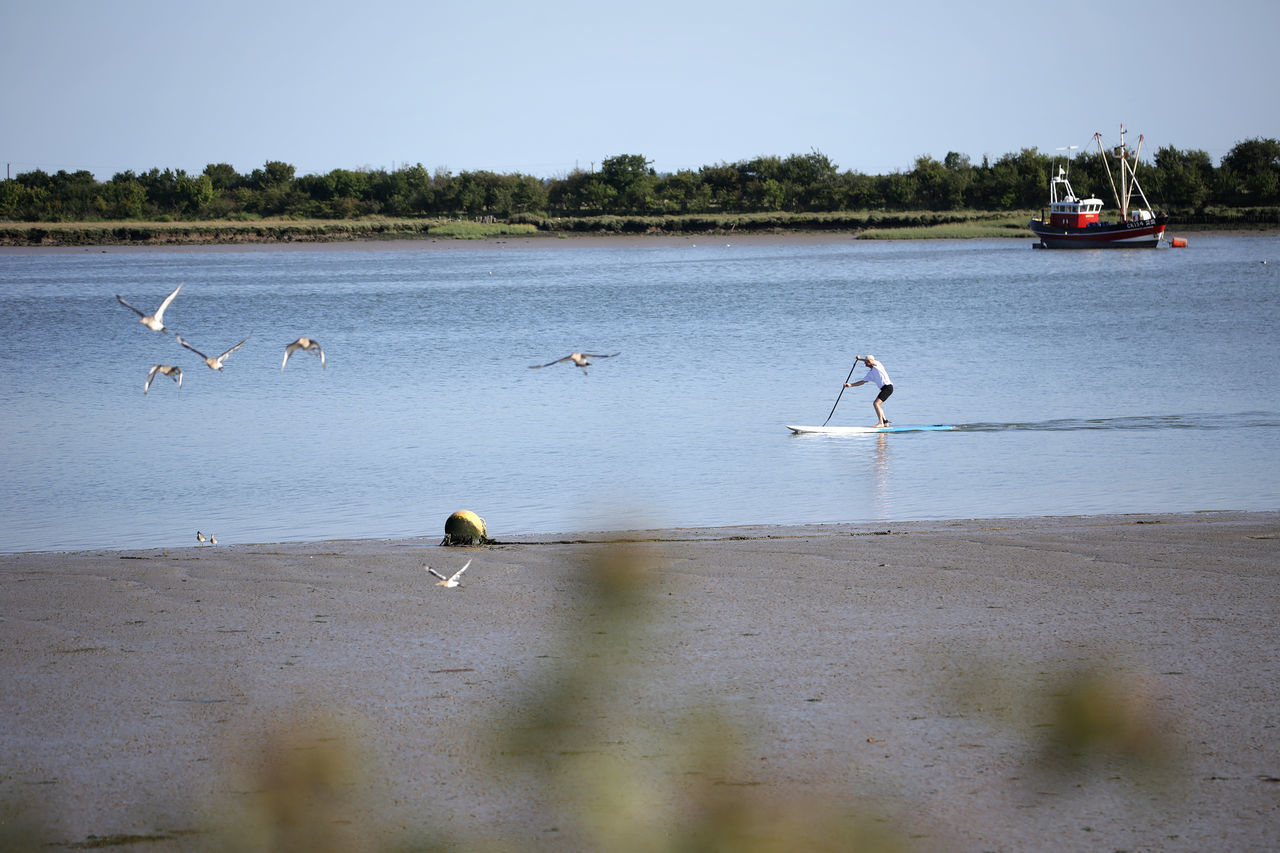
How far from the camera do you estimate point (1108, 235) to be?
87688 mm

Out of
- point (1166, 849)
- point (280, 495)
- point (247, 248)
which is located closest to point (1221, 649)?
point (1166, 849)

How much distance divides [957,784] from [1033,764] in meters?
0.44

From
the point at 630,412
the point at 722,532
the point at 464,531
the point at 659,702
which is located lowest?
the point at 630,412

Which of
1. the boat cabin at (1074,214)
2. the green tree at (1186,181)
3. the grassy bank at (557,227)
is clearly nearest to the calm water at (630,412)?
the boat cabin at (1074,214)

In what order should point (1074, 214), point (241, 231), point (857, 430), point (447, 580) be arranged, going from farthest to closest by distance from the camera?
point (241, 231), point (1074, 214), point (857, 430), point (447, 580)

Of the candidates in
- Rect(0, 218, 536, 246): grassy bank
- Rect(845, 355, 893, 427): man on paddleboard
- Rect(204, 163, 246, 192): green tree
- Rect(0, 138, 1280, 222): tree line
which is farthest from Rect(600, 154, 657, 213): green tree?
Rect(845, 355, 893, 427): man on paddleboard

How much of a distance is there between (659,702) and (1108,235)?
88.8 meters

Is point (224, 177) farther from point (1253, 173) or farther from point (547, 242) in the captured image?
point (1253, 173)

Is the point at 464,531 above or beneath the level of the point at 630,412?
above

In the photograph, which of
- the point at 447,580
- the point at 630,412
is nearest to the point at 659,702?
the point at 447,580

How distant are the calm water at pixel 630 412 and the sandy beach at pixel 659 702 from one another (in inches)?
156

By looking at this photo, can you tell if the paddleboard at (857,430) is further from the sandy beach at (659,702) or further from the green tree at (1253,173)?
the green tree at (1253,173)

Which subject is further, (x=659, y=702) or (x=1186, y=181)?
(x=1186, y=181)

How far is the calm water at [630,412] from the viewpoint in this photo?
47.1 feet
